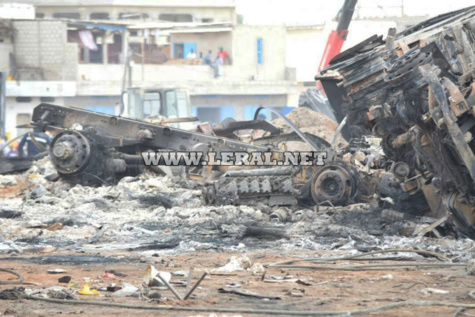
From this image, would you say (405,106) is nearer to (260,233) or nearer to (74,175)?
(260,233)

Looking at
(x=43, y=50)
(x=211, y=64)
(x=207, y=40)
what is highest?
(x=207, y=40)

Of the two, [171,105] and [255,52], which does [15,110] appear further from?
[171,105]

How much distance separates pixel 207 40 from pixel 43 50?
10.3 metres

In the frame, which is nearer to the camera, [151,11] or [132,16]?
[132,16]

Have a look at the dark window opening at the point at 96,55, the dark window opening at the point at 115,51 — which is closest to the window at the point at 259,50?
the dark window opening at the point at 115,51

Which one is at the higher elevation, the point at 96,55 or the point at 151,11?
the point at 151,11

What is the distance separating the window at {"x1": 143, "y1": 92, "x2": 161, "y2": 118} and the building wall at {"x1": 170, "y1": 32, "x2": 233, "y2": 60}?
2484cm

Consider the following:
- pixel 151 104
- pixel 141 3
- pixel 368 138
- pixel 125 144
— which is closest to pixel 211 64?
pixel 141 3

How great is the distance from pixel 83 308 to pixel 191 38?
44.9 metres

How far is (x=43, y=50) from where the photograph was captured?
43.9 metres

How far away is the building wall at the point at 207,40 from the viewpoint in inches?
1975

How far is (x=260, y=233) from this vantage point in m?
12.1

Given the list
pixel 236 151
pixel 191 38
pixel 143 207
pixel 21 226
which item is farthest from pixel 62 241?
pixel 191 38

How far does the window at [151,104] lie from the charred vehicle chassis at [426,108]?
11.0 metres
